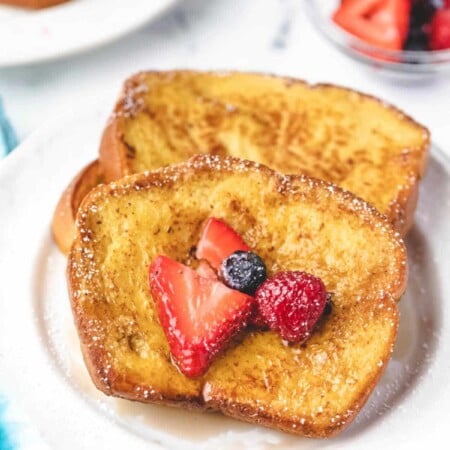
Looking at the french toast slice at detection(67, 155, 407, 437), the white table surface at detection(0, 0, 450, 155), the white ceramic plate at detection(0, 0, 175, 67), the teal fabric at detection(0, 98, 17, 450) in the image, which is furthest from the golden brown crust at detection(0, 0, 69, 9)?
the french toast slice at detection(67, 155, 407, 437)

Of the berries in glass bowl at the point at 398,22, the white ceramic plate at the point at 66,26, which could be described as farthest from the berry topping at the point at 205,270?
the berries in glass bowl at the point at 398,22

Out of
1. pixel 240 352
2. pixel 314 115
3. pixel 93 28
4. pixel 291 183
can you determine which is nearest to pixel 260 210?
pixel 291 183

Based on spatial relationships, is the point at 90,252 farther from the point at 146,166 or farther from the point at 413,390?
the point at 413,390

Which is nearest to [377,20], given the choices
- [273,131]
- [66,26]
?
[273,131]

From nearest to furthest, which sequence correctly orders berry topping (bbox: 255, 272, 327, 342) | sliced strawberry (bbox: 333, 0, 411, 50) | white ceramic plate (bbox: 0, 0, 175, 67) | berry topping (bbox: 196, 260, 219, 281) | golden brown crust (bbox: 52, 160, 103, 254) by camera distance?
berry topping (bbox: 255, 272, 327, 342) < berry topping (bbox: 196, 260, 219, 281) < golden brown crust (bbox: 52, 160, 103, 254) < white ceramic plate (bbox: 0, 0, 175, 67) < sliced strawberry (bbox: 333, 0, 411, 50)

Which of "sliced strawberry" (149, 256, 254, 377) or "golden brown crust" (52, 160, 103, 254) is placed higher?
"sliced strawberry" (149, 256, 254, 377)

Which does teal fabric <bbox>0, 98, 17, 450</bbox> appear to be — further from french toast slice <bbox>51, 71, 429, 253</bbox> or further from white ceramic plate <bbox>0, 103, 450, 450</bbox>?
french toast slice <bbox>51, 71, 429, 253</bbox>

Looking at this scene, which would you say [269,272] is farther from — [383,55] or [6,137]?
[383,55]

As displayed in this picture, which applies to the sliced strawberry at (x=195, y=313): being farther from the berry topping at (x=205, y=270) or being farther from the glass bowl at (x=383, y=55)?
the glass bowl at (x=383, y=55)
